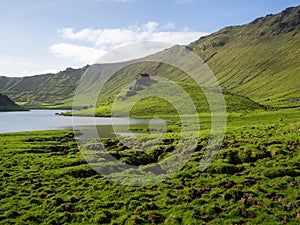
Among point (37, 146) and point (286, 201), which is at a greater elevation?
point (37, 146)

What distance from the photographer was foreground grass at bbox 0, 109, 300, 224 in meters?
26.2

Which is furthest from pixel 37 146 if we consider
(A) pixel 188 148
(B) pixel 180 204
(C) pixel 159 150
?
(B) pixel 180 204

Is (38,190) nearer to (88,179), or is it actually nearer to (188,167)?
(88,179)

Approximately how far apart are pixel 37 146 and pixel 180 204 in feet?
138

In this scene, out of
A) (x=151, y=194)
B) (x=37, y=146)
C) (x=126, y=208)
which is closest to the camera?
(x=126, y=208)

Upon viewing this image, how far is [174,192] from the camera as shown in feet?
104

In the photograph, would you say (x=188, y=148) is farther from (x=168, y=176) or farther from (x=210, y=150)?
(x=168, y=176)

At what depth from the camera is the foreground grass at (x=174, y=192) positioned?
26.2 meters

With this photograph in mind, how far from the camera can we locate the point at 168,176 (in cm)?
3684

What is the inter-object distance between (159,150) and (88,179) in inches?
616

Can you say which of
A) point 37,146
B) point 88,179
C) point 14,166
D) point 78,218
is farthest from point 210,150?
point 37,146

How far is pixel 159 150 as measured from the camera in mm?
49062

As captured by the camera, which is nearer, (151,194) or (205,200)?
(205,200)

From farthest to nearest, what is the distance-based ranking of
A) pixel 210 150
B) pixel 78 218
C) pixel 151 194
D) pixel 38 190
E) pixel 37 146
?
pixel 37 146, pixel 210 150, pixel 38 190, pixel 151 194, pixel 78 218
